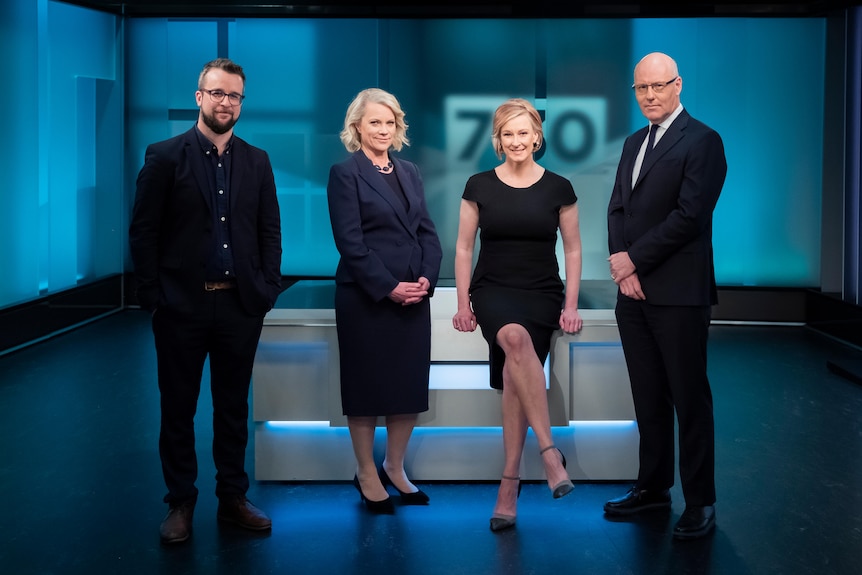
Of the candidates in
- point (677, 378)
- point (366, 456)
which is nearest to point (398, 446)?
point (366, 456)

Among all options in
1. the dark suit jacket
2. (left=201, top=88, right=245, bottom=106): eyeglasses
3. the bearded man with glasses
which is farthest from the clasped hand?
(left=201, top=88, right=245, bottom=106): eyeglasses

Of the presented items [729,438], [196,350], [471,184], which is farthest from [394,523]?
[729,438]

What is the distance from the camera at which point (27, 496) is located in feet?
14.2

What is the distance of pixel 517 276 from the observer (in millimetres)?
4078

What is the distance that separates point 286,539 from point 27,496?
4.18ft

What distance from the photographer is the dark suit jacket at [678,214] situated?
3729mm

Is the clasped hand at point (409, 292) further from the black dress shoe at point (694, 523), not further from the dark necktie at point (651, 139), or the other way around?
the black dress shoe at point (694, 523)

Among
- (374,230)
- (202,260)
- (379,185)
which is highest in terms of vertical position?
(379,185)

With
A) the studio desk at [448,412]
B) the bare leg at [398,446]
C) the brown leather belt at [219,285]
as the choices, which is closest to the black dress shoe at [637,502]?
the studio desk at [448,412]

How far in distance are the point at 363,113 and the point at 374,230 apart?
18.0 inches

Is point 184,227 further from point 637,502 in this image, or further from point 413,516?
point 637,502

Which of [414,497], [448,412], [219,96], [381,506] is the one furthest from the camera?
[448,412]

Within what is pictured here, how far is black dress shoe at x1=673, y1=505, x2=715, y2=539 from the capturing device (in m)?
3.82

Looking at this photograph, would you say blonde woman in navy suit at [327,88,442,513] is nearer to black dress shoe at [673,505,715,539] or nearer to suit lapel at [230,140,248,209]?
suit lapel at [230,140,248,209]
